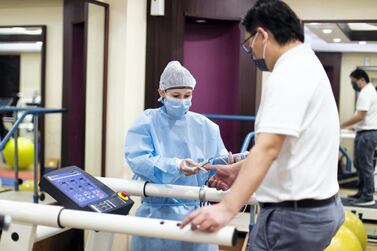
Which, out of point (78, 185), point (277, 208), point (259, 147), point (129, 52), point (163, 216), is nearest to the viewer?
point (259, 147)

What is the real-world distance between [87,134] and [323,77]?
2.95 meters

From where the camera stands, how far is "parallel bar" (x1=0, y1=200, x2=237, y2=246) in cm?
141

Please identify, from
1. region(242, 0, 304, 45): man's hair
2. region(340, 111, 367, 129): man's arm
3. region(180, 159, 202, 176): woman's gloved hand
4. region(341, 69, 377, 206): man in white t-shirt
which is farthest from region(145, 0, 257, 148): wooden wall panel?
region(242, 0, 304, 45): man's hair

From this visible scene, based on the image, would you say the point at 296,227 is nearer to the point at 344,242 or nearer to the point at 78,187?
the point at 78,187

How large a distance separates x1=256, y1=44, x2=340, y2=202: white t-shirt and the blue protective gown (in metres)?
0.78

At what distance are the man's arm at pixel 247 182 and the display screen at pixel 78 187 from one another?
0.57 metres

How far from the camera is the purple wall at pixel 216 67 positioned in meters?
4.94

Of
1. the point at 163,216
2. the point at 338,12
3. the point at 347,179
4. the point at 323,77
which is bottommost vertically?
the point at 347,179

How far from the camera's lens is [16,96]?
6605mm

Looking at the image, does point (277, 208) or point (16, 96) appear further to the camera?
point (16, 96)

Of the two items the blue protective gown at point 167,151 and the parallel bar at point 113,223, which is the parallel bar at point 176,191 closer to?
the blue protective gown at point 167,151

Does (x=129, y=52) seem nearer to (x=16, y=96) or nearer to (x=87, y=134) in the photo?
(x=87, y=134)

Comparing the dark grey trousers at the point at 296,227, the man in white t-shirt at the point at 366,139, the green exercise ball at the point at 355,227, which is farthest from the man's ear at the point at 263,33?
the man in white t-shirt at the point at 366,139

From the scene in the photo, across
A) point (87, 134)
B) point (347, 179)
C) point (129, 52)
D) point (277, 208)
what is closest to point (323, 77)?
point (277, 208)
